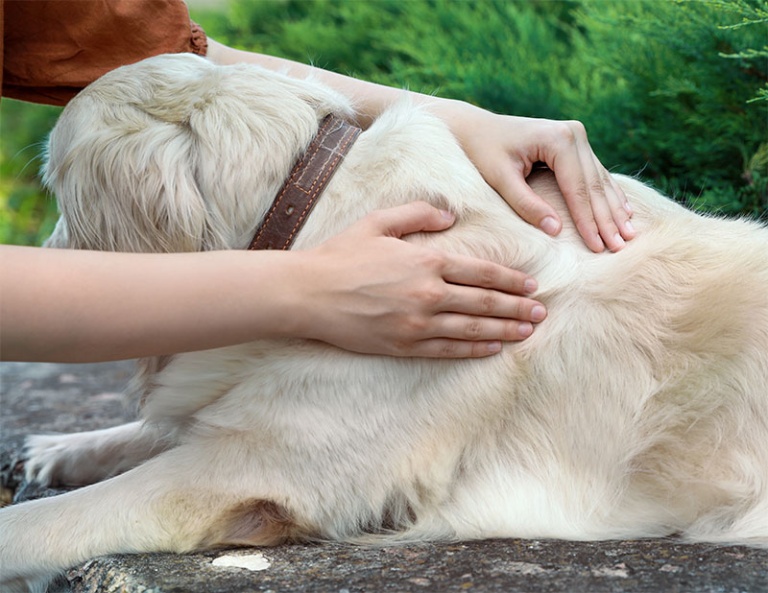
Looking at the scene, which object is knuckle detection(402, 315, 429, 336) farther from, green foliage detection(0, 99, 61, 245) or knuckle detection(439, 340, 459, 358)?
green foliage detection(0, 99, 61, 245)

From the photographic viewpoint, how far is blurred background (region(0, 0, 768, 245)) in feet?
10.0

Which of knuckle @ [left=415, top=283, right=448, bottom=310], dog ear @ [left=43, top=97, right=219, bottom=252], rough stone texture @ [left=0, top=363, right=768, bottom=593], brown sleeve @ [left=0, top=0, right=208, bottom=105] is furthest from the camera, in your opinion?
brown sleeve @ [left=0, top=0, right=208, bottom=105]

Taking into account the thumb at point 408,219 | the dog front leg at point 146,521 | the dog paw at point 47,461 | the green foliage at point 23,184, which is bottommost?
the green foliage at point 23,184

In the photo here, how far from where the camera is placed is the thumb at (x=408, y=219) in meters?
1.93

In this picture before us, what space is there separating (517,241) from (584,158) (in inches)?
11.3

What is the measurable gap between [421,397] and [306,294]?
348 mm

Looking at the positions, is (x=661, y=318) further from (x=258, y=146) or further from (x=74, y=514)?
(x=74, y=514)

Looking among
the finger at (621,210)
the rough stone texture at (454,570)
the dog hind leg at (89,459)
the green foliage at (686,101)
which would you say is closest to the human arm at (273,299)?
the finger at (621,210)

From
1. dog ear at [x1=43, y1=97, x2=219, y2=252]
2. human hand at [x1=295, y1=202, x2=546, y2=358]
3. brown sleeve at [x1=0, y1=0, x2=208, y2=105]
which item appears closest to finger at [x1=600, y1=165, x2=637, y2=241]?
human hand at [x1=295, y1=202, x2=546, y2=358]

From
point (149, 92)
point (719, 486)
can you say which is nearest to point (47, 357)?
point (149, 92)

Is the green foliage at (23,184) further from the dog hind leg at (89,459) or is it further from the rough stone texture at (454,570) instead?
the rough stone texture at (454,570)

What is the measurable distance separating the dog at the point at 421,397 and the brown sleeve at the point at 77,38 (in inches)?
23.3

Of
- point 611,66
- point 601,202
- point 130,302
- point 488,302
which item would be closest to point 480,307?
point 488,302

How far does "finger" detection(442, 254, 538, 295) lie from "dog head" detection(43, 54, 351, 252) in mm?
445
